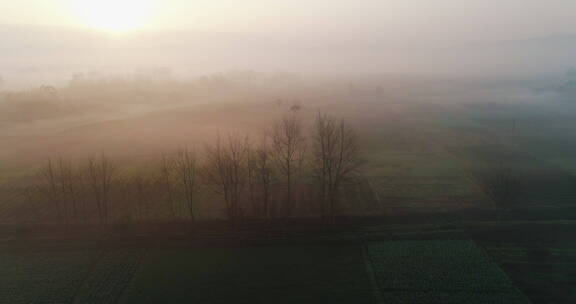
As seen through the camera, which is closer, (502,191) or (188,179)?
(502,191)

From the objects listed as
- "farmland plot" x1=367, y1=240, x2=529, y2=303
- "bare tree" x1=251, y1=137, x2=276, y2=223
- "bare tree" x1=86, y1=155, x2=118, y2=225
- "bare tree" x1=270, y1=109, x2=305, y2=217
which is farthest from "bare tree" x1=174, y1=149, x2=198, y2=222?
"farmland plot" x1=367, y1=240, x2=529, y2=303

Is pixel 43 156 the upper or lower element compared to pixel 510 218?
upper

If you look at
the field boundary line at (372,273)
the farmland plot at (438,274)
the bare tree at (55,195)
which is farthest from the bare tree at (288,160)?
the bare tree at (55,195)

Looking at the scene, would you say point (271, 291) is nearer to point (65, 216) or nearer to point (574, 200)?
point (65, 216)

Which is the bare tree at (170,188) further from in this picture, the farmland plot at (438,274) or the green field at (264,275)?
the farmland plot at (438,274)

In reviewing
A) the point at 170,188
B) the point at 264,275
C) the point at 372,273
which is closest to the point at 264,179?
the point at 264,275

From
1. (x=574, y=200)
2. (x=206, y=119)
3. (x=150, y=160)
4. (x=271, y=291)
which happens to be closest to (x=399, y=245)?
(x=271, y=291)

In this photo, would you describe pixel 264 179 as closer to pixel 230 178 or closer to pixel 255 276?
pixel 230 178

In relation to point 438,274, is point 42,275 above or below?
above

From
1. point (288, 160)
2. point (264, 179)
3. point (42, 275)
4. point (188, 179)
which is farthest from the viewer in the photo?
point (188, 179)

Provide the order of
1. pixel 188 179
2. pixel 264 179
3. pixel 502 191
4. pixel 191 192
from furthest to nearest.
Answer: pixel 188 179
pixel 502 191
pixel 264 179
pixel 191 192
